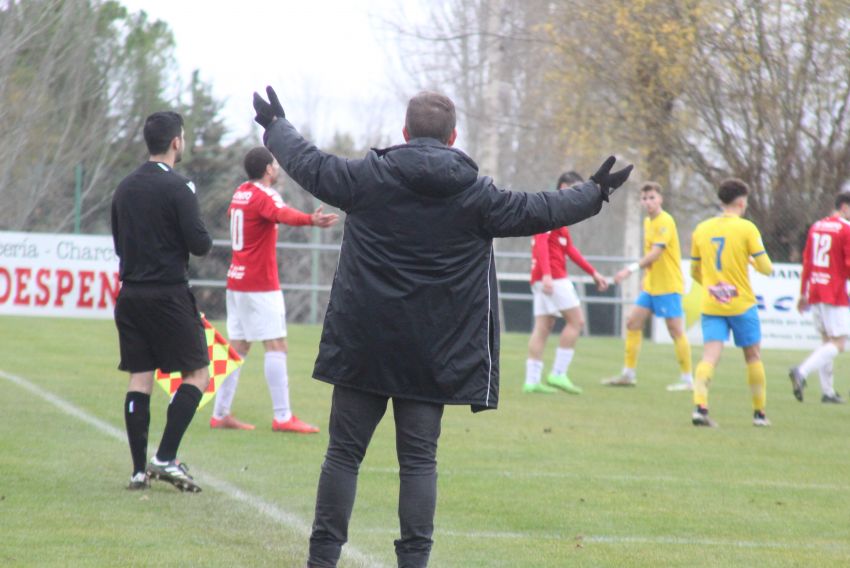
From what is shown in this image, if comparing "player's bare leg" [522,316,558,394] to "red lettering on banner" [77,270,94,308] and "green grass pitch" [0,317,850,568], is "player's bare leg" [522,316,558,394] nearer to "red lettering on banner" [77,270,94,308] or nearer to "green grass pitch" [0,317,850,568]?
"green grass pitch" [0,317,850,568]

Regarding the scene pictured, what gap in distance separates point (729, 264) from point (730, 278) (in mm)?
114

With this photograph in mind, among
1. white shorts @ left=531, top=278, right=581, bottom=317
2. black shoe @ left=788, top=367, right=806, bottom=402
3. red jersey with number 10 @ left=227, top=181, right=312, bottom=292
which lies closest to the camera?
red jersey with number 10 @ left=227, top=181, right=312, bottom=292

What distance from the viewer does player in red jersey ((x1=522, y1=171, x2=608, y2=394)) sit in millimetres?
13406

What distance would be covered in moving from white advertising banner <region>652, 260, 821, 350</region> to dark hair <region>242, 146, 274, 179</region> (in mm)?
14183

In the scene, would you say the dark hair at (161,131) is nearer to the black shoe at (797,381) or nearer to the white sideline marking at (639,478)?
the white sideline marking at (639,478)

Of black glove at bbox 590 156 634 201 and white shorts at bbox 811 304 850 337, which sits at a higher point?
black glove at bbox 590 156 634 201

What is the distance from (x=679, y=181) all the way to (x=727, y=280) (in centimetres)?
1910

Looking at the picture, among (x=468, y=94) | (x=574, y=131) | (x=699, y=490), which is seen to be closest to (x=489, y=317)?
(x=699, y=490)

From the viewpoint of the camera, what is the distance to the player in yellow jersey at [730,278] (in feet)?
34.7

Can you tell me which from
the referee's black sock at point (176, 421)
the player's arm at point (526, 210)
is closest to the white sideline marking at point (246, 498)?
the referee's black sock at point (176, 421)

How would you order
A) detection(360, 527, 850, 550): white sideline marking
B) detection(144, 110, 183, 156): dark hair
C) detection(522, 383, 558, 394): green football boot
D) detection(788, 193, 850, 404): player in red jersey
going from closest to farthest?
detection(360, 527, 850, 550): white sideline marking, detection(144, 110, 183, 156): dark hair, detection(788, 193, 850, 404): player in red jersey, detection(522, 383, 558, 394): green football boot

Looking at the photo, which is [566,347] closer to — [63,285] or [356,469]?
[356,469]

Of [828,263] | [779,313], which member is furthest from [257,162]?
[779,313]

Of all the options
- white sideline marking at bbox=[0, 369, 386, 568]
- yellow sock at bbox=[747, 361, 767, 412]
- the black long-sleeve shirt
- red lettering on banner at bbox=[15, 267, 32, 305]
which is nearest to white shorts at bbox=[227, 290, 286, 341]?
white sideline marking at bbox=[0, 369, 386, 568]
